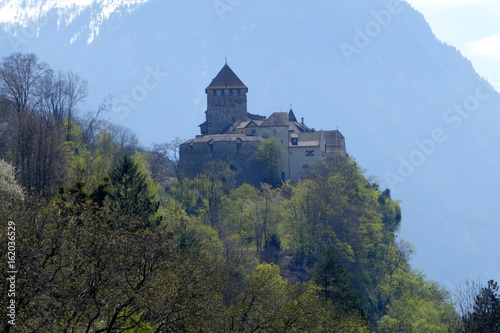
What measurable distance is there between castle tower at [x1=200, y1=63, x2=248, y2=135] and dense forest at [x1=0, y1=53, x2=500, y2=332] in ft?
30.0

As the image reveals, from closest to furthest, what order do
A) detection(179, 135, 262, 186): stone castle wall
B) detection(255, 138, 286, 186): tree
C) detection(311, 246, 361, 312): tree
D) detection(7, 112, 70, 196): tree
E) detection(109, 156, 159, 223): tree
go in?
detection(109, 156, 159, 223): tree → detection(311, 246, 361, 312): tree → detection(7, 112, 70, 196): tree → detection(255, 138, 286, 186): tree → detection(179, 135, 262, 186): stone castle wall

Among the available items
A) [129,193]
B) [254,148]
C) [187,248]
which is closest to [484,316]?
[187,248]

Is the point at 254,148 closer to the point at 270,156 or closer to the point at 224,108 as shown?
the point at 270,156

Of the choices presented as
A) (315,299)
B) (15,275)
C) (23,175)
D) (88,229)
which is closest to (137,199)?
(23,175)

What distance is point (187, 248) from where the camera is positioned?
124 feet

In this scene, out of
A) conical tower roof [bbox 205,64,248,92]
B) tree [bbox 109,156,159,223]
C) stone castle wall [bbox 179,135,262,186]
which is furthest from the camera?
conical tower roof [bbox 205,64,248,92]

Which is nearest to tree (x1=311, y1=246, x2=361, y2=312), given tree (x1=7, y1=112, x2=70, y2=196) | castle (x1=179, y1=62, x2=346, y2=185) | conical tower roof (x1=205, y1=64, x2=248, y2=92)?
tree (x1=7, y1=112, x2=70, y2=196)

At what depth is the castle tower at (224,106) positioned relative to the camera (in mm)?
92625

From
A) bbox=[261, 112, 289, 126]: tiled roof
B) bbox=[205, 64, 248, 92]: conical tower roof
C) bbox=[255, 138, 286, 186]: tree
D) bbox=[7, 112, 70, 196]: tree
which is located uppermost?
bbox=[205, 64, 248, 92]: conical tower roof

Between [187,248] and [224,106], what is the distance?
56799 millimetres

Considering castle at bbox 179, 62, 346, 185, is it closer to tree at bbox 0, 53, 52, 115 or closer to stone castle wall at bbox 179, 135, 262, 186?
stone castle wall at bbox 179, 135, 262, 186

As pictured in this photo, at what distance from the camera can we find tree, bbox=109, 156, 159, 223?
127 ft

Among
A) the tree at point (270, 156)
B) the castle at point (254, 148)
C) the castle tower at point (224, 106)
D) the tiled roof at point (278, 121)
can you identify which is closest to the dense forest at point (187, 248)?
the castle at point (254, 148)

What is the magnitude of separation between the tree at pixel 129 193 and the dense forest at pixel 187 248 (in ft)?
0.39
